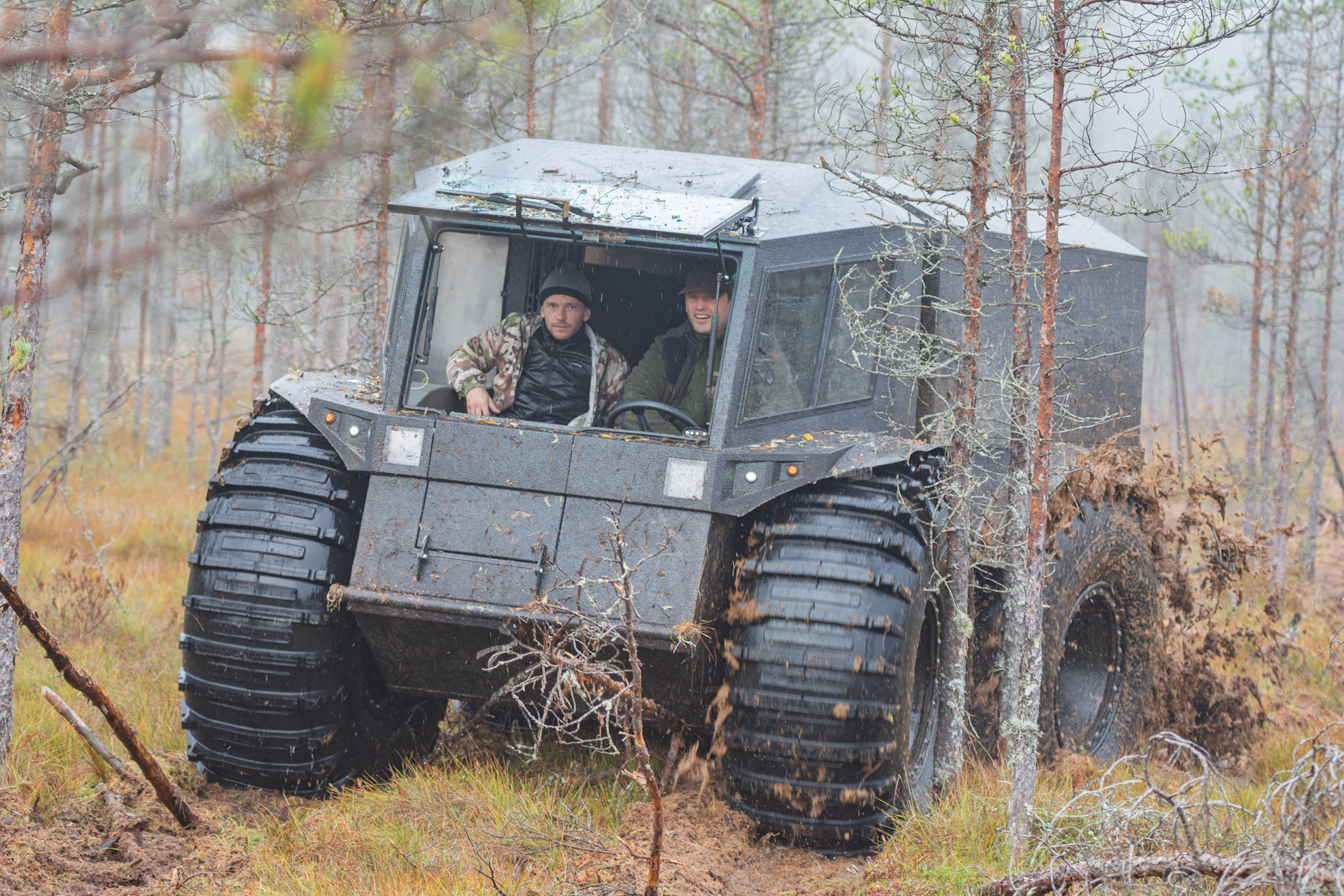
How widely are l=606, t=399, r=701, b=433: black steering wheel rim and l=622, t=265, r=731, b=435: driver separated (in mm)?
89

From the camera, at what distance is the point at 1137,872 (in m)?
3.17

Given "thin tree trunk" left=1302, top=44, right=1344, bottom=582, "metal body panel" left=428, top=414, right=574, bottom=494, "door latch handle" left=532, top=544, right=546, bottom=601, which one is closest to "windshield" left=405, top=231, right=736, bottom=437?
"metal body panel" left=428, top=414, right=574, bottom=494

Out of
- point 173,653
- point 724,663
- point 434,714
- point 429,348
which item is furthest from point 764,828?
point 173,653

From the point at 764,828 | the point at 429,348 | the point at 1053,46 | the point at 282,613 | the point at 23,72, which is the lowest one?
the point at 764,828

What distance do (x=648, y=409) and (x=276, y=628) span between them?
5.45 ft

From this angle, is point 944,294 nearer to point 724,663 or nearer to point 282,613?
point 724,663

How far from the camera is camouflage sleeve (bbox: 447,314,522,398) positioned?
512 centimetres

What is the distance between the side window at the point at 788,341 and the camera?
471 cm

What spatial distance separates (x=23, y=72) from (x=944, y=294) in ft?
12.6

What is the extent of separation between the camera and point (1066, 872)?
3.30 m

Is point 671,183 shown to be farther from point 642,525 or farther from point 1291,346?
point 1291,346

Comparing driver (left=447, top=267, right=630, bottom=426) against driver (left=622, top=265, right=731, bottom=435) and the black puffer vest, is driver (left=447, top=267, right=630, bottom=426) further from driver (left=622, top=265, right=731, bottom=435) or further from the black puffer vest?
driver (left=622, top=265, right=731, bottom=435)

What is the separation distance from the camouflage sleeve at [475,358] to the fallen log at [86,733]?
1947 mm

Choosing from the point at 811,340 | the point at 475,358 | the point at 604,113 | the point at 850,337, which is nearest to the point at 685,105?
the point at 604,113
